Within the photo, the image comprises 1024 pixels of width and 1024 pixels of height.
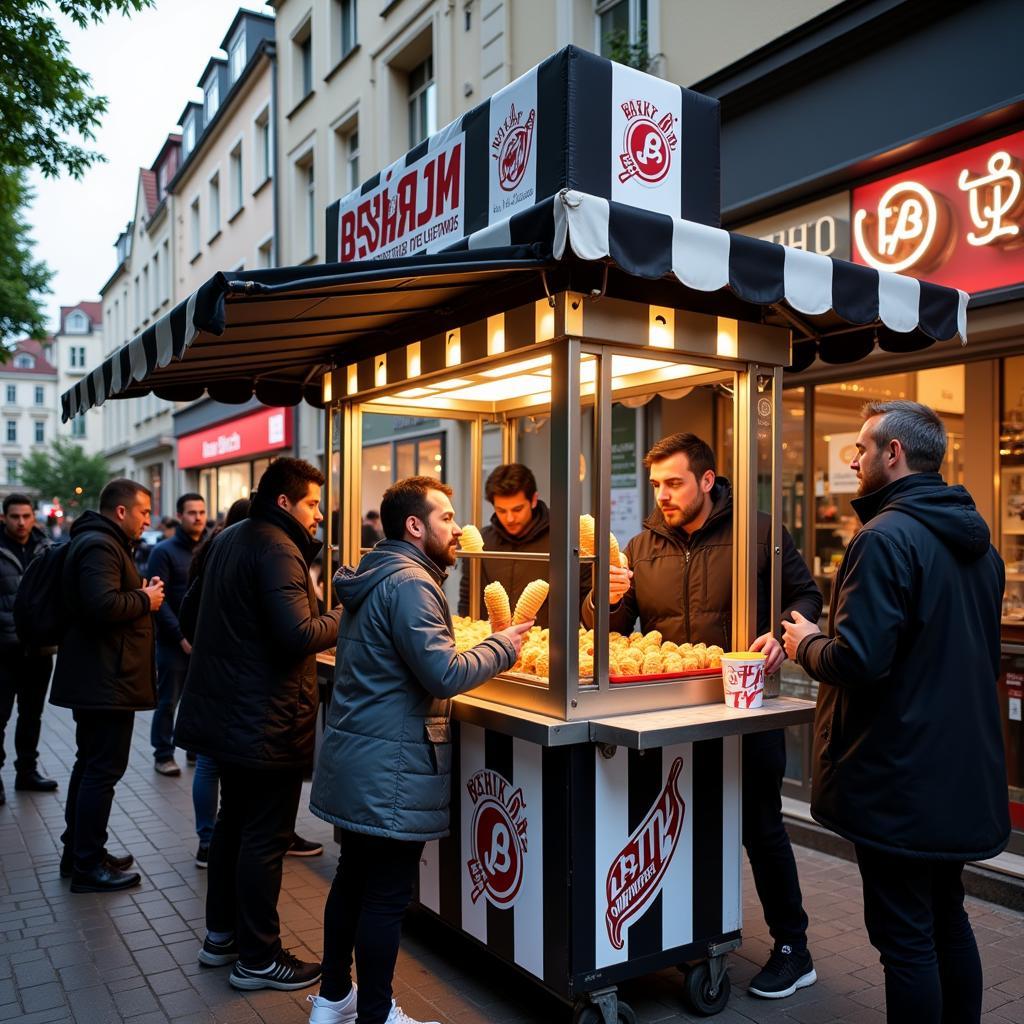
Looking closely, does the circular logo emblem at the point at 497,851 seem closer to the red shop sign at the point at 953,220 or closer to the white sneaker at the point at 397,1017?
the white sneaker at the point at 397,1017

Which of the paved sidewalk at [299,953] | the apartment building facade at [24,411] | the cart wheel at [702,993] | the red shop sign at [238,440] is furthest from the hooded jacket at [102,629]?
the apartment building facade at [24,411]

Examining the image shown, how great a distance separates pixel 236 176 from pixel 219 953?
1910cm

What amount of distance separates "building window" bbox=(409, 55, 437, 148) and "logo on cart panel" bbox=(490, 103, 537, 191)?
896 cm

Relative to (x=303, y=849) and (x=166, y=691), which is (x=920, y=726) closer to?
(x=303, y=849)

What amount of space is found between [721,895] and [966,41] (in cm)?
480

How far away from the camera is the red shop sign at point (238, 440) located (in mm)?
16812

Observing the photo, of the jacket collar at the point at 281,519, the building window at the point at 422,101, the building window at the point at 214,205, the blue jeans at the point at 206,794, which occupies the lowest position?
the blue jeans at the point at 206,794

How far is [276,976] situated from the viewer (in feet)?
12.1

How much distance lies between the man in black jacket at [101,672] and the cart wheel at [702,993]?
113 inches

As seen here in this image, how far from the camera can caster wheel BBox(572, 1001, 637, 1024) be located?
10.5 feet

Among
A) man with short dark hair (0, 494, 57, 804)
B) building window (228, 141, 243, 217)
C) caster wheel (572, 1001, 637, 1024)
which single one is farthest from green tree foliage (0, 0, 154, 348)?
building window (228, 141, 243, 217)

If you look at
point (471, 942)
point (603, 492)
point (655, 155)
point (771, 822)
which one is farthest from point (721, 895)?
point (655, 155)

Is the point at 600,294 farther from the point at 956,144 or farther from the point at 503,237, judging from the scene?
the point at 956,144

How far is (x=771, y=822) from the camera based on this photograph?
373 cm
